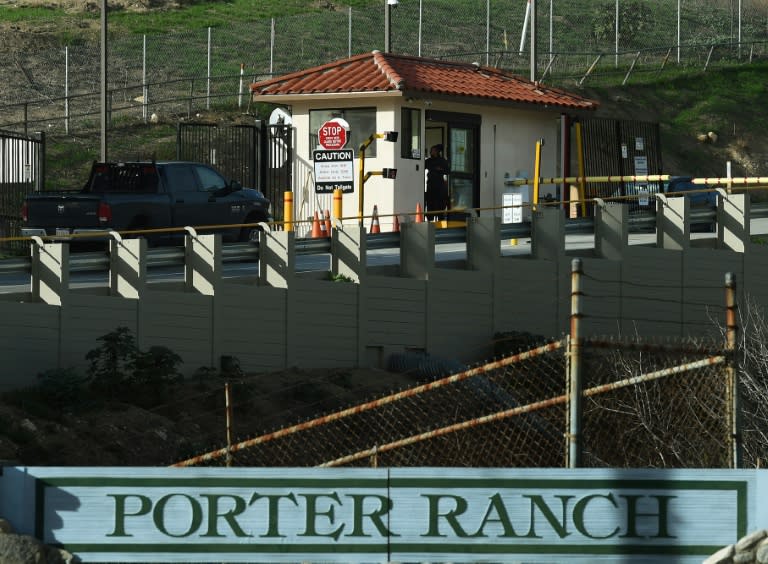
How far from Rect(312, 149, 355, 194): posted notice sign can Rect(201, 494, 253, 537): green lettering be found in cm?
1490

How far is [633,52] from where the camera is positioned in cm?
5228

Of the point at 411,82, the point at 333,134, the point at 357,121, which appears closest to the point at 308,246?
the point at 333,134

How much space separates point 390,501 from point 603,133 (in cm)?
2868

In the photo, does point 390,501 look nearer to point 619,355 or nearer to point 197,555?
point 197,555

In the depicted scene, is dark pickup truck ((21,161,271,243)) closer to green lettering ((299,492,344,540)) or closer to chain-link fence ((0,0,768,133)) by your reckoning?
green lettering ((299,492,344,540))

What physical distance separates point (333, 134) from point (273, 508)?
1675 cm

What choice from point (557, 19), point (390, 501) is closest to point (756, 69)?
point (557, 19)

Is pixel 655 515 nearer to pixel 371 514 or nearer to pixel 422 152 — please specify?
pixel 371 514

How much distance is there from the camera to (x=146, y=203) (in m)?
23.9

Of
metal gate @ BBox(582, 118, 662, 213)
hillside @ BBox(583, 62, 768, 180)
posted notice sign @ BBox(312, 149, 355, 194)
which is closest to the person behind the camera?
posted notice sign @ BBox(312, 149, 355, 194)

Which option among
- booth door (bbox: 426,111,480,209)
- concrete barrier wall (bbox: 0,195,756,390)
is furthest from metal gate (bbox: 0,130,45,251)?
concrete barrier wall (bbox: 0,195,756,390)

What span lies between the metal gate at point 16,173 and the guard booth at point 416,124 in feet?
14.3

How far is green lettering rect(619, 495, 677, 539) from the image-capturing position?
436 inches

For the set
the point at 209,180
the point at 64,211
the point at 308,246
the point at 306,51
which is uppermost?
the point at 306,51
